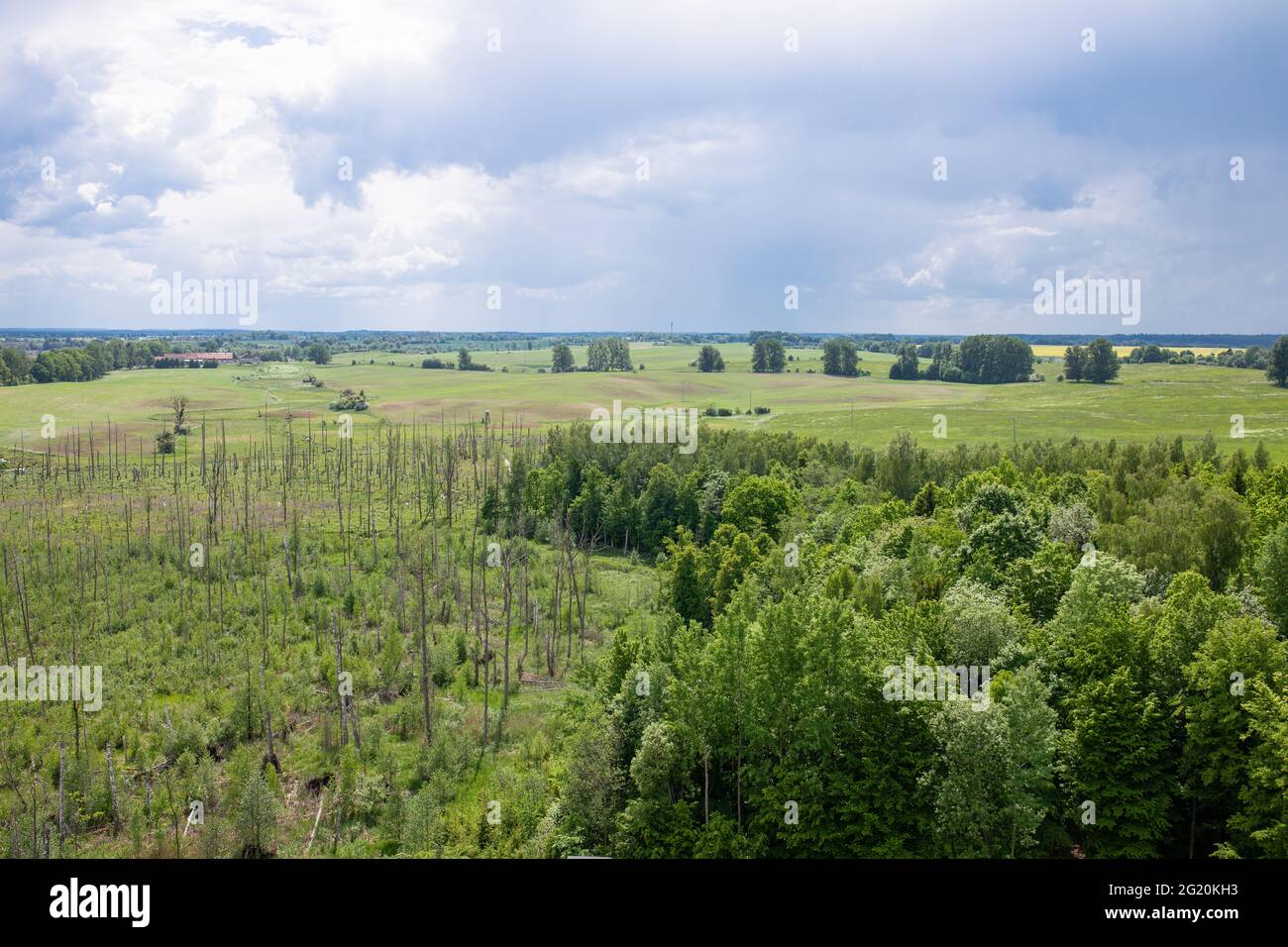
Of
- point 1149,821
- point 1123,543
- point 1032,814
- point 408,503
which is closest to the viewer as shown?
point 1032,814

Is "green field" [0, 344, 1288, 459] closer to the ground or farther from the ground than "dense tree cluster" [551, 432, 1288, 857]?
farther from the ground

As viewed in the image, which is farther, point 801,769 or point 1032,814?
point 801,769

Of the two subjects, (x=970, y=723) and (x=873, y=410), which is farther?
(x=873, y=410)

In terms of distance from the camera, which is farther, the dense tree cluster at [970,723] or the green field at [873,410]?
the green field at [873,410]

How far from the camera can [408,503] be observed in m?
117

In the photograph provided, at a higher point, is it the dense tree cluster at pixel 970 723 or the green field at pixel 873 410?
the green field at pixel 873 410

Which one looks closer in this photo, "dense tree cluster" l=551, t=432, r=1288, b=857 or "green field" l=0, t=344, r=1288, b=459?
"dense tree cluster" l=551, t=432, r=1288, b=857

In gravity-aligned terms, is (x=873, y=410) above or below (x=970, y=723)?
above

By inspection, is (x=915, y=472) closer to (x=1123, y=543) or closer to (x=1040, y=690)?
(x=1123, y=543)

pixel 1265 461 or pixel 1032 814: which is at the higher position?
pixel 1265 461

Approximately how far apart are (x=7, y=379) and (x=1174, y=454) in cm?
23580
